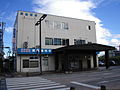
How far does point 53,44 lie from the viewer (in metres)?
28.7

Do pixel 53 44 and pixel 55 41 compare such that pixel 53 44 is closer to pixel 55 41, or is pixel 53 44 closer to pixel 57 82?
pixel 55 41

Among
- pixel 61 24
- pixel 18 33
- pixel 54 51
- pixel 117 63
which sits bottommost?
pixel 117 63

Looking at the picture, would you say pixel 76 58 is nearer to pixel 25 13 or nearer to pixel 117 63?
pixel 25 13

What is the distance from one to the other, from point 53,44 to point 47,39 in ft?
5.40

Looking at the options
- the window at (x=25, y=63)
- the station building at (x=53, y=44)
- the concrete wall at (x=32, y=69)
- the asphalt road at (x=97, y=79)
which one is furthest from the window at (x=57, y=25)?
the asphalt road at (x=97, y=79)

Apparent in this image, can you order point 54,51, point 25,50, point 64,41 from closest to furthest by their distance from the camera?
point 25,50 → point 54,51 → point 64,41

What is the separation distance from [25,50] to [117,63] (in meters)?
29.4

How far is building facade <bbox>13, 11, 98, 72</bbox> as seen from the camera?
25938mm

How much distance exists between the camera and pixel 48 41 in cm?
2841

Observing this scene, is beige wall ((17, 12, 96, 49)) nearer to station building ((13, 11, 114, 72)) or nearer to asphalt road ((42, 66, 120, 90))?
station building ((13, 11, 114, 72))

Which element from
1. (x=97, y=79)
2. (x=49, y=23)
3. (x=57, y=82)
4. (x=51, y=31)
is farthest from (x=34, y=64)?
(x=97, y=79)

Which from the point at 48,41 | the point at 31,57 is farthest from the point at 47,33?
the point at 31,57

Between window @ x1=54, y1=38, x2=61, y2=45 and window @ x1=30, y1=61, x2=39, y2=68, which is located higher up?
window @ x1=54, y1=38, x2=61, y2=45

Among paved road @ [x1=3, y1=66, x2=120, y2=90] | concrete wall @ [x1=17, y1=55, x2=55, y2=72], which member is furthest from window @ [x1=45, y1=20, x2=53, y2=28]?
paved road @ [x1=3, y1=66, x2=120, y2=90]
